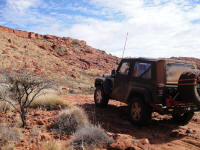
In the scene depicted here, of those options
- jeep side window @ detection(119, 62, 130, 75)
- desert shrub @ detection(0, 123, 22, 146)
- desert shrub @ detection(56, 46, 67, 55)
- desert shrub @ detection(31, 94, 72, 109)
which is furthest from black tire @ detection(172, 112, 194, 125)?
desert shrub @ detection(56, 46, 67, 55)

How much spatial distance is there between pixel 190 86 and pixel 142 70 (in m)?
1.41

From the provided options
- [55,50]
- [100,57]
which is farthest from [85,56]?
[55,50]

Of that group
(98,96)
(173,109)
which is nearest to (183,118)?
(173,109)

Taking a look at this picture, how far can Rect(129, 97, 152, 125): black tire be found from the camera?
5.60 metres

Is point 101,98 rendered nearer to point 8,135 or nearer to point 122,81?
point 122,81

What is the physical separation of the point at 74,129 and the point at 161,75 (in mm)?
2711

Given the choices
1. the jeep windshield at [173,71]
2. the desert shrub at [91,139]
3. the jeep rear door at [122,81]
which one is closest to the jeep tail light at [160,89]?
the jeep windshield at [173,71]

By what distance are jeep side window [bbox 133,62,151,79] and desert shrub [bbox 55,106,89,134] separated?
2047 millimetres

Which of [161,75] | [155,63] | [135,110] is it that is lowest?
[135,110]

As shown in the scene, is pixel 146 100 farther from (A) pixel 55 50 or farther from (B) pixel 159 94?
(A) pixel 55 50

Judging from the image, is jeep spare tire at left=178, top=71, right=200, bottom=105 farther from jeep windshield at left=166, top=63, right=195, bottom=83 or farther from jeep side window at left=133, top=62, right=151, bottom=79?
jeep side window at left=133, top=62, right=151, bottom=79

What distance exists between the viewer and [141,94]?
19.1ft

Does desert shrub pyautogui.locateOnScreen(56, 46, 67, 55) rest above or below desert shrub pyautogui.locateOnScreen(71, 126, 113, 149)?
above

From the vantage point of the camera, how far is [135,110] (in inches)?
233
